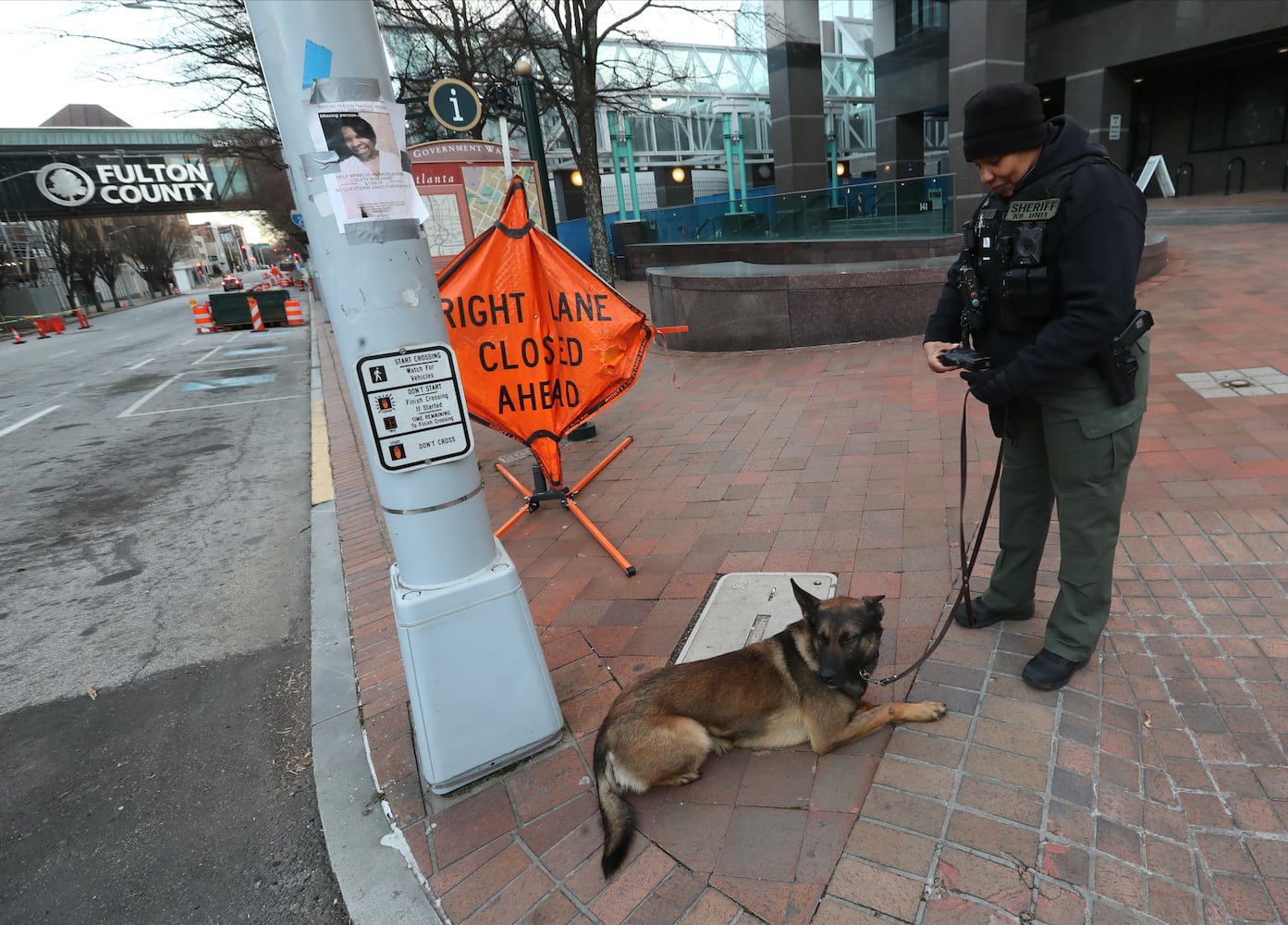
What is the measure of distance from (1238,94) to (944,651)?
25.8 meters

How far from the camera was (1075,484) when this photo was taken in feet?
8.18

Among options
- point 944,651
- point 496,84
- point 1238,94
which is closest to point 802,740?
point 944,651

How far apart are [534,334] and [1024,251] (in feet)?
9.43

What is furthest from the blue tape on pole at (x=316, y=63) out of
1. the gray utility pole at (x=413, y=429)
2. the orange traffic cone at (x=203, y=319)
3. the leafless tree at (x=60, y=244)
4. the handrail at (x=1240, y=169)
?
the leafless tree at (x=60, y=244)

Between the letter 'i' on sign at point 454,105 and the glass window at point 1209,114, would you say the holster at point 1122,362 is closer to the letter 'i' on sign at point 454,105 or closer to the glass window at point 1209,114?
the letter 'i' on sign at point 454,105

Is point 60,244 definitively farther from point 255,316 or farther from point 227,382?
point 227,382

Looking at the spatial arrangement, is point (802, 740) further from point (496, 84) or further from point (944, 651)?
point (496, 84)

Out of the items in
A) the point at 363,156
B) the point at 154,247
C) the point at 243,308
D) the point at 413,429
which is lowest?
the point at 243,308

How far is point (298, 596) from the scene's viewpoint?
15.5 ft

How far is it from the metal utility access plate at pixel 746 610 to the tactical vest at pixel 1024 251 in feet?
4.67

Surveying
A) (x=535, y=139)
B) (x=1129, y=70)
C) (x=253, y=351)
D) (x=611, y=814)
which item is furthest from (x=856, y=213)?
(x=253, y=351)

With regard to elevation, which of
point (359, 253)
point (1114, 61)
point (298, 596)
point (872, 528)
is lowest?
point (298, 596)

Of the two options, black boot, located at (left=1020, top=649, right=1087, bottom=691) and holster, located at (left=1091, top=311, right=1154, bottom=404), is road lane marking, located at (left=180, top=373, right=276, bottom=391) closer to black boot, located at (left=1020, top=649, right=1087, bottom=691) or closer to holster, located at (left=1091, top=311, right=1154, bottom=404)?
black boot, located at (left=1020, top=649, right=1087, bottom=691)

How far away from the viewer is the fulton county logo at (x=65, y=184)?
113 feet
